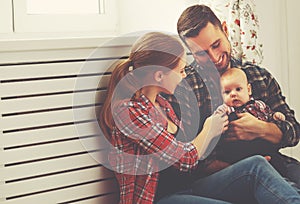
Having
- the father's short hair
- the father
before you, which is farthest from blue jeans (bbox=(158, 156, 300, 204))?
the father's short hair

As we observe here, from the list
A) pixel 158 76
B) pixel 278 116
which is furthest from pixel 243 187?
pixel 158 76

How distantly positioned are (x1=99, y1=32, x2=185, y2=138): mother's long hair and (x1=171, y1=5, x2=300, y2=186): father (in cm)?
12

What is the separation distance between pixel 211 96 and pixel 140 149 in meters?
0.35

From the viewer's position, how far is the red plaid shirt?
1.78 metres

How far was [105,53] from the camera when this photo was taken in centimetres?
186

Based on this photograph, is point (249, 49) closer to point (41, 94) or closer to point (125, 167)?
point (125, 167)

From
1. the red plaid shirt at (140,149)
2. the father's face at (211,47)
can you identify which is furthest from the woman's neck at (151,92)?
the father's face at (211,47)

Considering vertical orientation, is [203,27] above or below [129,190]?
above

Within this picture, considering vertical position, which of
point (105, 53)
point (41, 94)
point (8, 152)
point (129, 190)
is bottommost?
point (129, 190)

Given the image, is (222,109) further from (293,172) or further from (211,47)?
(293,172)

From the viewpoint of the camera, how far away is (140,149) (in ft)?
5.90

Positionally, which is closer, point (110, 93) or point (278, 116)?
point (110, 93)

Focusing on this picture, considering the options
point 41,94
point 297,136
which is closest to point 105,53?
point 41,94

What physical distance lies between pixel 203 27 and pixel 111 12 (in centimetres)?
42
